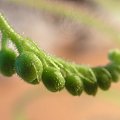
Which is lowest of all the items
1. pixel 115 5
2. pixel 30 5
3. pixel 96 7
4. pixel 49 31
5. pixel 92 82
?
pixel 49 31

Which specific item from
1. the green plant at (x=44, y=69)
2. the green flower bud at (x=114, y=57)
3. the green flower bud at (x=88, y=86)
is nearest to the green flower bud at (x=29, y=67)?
the green plant at (x=44, y=69)

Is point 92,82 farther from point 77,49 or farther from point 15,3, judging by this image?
point 77,49

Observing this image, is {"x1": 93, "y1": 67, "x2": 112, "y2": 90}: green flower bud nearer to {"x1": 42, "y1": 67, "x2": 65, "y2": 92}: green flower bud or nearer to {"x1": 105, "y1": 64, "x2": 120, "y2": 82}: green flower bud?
{"x1": 105, "y1": 64, "x2": 120, "y2": 82}: green flower bud

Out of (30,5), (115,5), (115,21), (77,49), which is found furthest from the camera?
(77,49)

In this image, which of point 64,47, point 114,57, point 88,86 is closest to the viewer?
point 88,86

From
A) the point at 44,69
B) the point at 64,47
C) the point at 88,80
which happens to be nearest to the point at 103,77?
the point at 88,80

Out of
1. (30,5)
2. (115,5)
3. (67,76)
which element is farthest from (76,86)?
(115,5)

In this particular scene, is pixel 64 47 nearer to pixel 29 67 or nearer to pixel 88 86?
pixel 88 86
